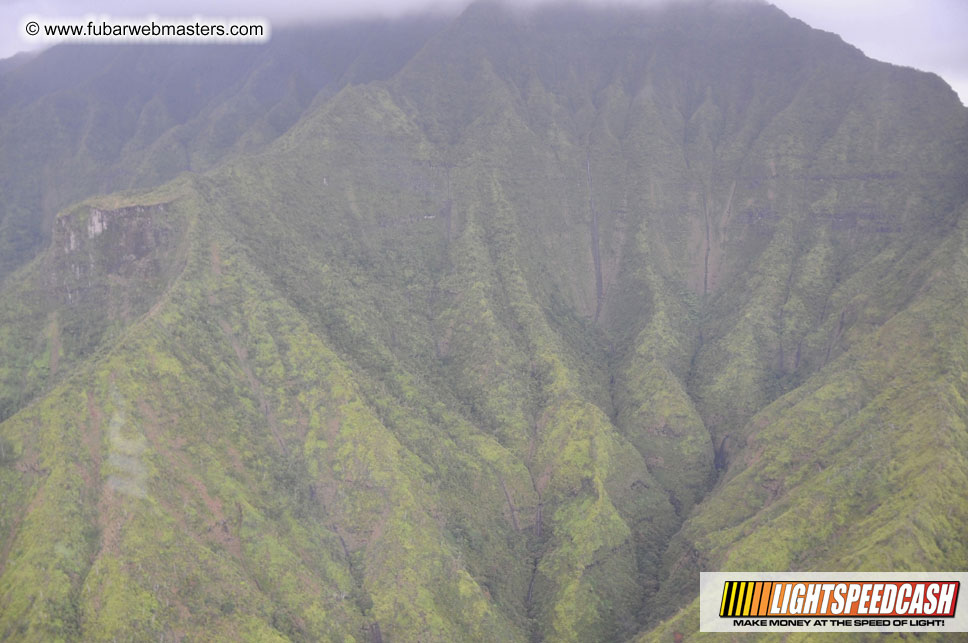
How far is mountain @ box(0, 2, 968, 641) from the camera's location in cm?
9200

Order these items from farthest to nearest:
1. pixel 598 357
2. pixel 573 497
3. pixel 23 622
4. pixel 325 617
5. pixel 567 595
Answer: pixel 598 357 < pixel 573 497 < pixel 567 595 < pixel 325 617 < pixel 23 622

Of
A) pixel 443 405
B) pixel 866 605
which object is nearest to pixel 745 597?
pixel 866 605

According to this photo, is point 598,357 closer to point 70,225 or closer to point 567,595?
point 567,595

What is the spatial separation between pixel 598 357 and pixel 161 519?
116m

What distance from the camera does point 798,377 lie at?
16525 cm

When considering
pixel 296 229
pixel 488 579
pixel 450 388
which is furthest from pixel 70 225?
pixel 488 579

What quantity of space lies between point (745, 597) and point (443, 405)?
67076mm

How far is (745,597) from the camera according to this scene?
97.5m

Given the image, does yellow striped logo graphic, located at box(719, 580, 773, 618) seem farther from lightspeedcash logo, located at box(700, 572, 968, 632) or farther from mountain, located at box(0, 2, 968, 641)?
mountain, located at box(0, 2, 968, 641)

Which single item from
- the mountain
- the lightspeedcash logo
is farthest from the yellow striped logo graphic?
the mountain

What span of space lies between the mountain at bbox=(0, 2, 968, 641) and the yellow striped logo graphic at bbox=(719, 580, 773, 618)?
4610 mm

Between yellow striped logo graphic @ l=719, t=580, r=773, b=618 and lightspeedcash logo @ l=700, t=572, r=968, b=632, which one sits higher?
lightspeedcash logo @ l=700, t=572, r=968, b=632

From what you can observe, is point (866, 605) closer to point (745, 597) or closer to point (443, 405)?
point (745, 597)

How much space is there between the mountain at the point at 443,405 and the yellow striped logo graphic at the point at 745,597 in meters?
4.61
